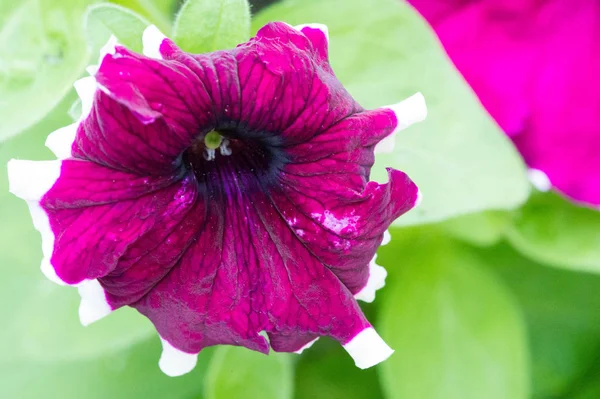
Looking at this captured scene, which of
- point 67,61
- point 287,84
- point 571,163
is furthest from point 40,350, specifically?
point 571,163

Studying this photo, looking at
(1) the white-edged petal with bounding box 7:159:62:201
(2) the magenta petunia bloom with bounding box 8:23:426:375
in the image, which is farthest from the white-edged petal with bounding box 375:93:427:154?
(1) the white-edged petal with bounding box 7:159:62:201

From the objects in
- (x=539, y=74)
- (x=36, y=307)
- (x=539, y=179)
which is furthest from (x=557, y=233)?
(x=36, y=307)

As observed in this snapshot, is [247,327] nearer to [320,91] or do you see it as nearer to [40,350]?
[320,91]

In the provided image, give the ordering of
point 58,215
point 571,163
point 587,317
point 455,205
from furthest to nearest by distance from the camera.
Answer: point 587,317, point 571,163, point 455,205, point 58,215

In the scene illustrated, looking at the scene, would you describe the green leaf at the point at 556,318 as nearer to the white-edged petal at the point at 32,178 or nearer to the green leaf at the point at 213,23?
the green leaf at the point at 213,23

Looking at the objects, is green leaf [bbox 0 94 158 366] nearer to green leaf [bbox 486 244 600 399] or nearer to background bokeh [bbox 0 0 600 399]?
background bokeh [bbox 0 0 600 399]

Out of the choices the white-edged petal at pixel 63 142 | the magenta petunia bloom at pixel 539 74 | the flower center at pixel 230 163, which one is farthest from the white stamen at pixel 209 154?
the magenta petunia bloom at pixel 539 74

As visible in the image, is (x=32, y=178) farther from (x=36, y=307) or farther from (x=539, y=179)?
(x=539, y=179)
